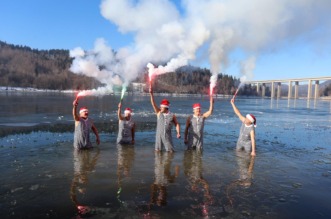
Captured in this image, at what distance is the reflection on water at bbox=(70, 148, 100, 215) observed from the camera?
370 inches

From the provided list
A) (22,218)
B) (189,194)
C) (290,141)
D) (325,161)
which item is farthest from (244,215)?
(290,141)

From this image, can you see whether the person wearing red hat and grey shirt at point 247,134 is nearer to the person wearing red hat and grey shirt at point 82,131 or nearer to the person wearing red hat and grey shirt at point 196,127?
the person wearing red hat and grey shirt at point 196,127

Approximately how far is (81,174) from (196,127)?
6.56 m

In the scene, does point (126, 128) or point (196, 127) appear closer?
point (196, 127)

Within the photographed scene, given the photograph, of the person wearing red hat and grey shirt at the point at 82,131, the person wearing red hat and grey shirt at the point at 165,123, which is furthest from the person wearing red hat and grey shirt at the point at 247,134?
the person wearing red hat and grey shirt at the point at 82,131

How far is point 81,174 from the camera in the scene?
12.5m

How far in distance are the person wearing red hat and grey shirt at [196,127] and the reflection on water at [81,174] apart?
4.97 m

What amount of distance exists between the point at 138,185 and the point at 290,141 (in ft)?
51.7

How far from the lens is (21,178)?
1179cm

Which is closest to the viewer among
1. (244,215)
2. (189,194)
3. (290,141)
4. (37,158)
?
(244,215)

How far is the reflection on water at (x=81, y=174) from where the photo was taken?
9398mm

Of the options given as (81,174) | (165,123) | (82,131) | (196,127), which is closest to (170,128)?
(165,123)

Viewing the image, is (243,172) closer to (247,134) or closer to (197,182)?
(197,182)

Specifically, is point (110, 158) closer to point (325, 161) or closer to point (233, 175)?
point (233, 175)
